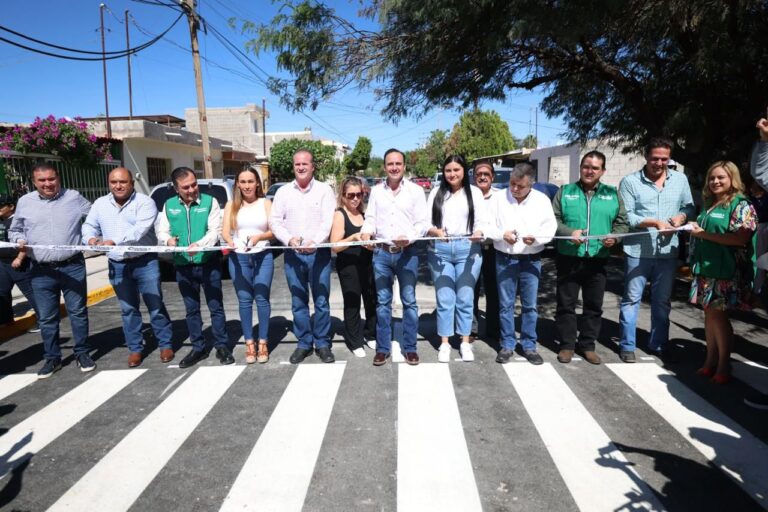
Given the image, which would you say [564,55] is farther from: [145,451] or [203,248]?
[145,451]

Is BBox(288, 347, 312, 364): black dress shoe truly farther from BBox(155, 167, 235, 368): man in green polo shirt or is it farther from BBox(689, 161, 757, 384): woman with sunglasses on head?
BBox(689, 161, 757, 384): woman with sunglasses on head

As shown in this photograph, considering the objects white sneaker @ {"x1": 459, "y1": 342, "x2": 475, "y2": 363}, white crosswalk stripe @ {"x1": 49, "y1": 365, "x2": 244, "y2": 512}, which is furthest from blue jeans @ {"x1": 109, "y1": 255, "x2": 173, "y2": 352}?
white sneaker @ {"x1": 459, "y1": 342, "x2": 475, "y2": 363}

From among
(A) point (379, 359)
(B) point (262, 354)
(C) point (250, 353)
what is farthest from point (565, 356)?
(C) point (250, 353)

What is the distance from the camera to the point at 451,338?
589cm

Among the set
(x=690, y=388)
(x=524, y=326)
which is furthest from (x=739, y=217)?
(x=524, y=326)

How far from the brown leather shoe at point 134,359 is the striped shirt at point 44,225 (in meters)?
1.17

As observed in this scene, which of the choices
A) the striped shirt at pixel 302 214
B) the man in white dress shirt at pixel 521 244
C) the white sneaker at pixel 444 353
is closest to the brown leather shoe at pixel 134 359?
the striped shirt at pixel 302 214

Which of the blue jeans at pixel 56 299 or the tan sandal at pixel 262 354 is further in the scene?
the tan sandal at pixel 262 354

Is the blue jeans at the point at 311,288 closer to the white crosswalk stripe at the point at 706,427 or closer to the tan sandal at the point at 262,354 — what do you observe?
the tan sandal at the point at 262,354

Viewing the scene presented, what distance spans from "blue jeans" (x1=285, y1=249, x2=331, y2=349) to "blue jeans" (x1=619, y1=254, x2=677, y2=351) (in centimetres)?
301

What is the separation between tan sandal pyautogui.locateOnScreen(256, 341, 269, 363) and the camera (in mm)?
5184

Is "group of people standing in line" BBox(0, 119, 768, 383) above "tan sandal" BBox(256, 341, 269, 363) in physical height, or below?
above

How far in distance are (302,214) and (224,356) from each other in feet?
5.53

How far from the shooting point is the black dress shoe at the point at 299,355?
5.12 metres
